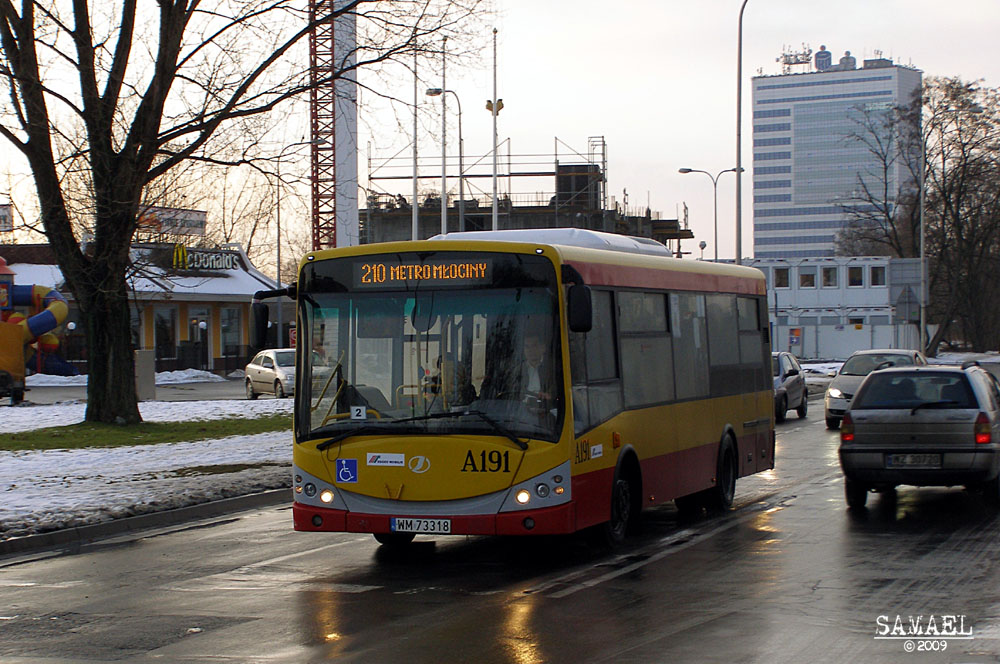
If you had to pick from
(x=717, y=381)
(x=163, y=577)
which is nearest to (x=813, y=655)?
(x=163, y=577)

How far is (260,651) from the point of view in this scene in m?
7.11

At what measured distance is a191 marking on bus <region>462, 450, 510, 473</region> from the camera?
955cm

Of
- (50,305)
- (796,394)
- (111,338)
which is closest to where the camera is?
(111,338)

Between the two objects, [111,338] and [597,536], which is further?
[111,338]

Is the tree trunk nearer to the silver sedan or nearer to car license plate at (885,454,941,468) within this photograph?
the silver sedan

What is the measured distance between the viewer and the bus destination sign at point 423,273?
993 cm

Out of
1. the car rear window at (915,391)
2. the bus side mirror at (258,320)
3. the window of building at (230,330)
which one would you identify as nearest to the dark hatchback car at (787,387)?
the car rear window at (915,391)

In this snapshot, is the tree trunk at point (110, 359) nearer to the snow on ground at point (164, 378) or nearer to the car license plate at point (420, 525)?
the car license plate at point (420, 525)

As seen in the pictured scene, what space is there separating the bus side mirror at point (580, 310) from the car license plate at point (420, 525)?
73.0 inches

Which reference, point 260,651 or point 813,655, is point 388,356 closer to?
point 260,651

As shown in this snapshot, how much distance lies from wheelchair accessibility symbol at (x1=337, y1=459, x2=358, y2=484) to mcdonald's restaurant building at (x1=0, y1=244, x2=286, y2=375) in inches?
1782

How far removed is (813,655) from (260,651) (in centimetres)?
316

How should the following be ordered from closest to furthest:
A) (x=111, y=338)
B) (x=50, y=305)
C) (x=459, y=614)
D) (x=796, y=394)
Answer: (x=459, y=614), (x=111, y=338), (x=796, y=394), (x=50, y=305)

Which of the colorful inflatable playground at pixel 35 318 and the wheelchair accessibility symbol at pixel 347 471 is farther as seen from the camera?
the colorful inflatable playground at pixel 35 318
